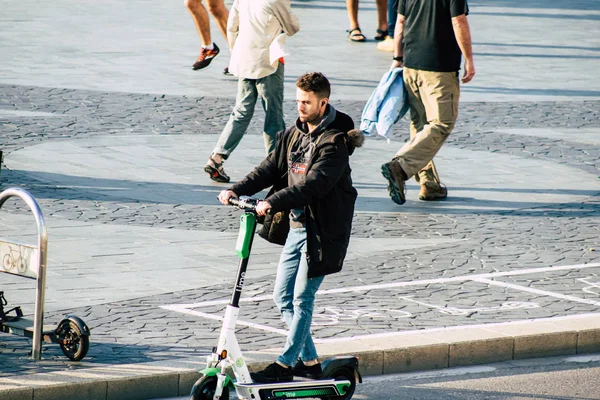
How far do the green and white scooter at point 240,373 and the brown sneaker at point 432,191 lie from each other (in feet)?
15.9

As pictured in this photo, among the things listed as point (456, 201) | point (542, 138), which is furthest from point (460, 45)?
point (542, 138)

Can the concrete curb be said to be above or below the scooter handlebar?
below

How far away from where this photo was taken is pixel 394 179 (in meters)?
10.1

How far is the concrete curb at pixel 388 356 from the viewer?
19.2 feet

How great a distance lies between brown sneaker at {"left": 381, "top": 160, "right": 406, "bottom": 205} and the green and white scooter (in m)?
4.35

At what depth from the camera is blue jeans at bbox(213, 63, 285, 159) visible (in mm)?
10555

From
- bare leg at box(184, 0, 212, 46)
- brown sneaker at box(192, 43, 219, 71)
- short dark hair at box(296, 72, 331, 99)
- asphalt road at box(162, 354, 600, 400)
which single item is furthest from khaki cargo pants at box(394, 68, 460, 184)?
brown sneaker at box(192, 43, 219, 71)

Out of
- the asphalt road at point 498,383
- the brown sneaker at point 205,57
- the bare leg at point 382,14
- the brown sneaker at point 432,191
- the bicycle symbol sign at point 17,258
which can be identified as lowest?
the bare leg at point 382,14

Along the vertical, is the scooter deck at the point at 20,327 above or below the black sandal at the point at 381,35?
above

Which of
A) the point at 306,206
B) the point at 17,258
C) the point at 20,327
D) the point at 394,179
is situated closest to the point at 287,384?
the point at 306,206

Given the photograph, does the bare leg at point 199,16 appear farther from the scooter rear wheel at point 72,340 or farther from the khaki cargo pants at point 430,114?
the scooter rear wheel at point 72,340

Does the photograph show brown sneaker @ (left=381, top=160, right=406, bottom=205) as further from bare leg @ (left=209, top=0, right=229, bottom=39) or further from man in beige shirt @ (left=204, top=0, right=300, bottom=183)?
bare leg @ (left=209, top=0, right=229, bottom=39)

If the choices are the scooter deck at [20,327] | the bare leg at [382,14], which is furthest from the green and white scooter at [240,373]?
the bare leg at [382,14]

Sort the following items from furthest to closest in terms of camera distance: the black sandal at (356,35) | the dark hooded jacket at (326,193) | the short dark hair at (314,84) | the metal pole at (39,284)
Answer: the black sandal at (356,35), the metal pole at (39,284), the short dark hair at (314,84), the dark hooded jacket at (326,193)
